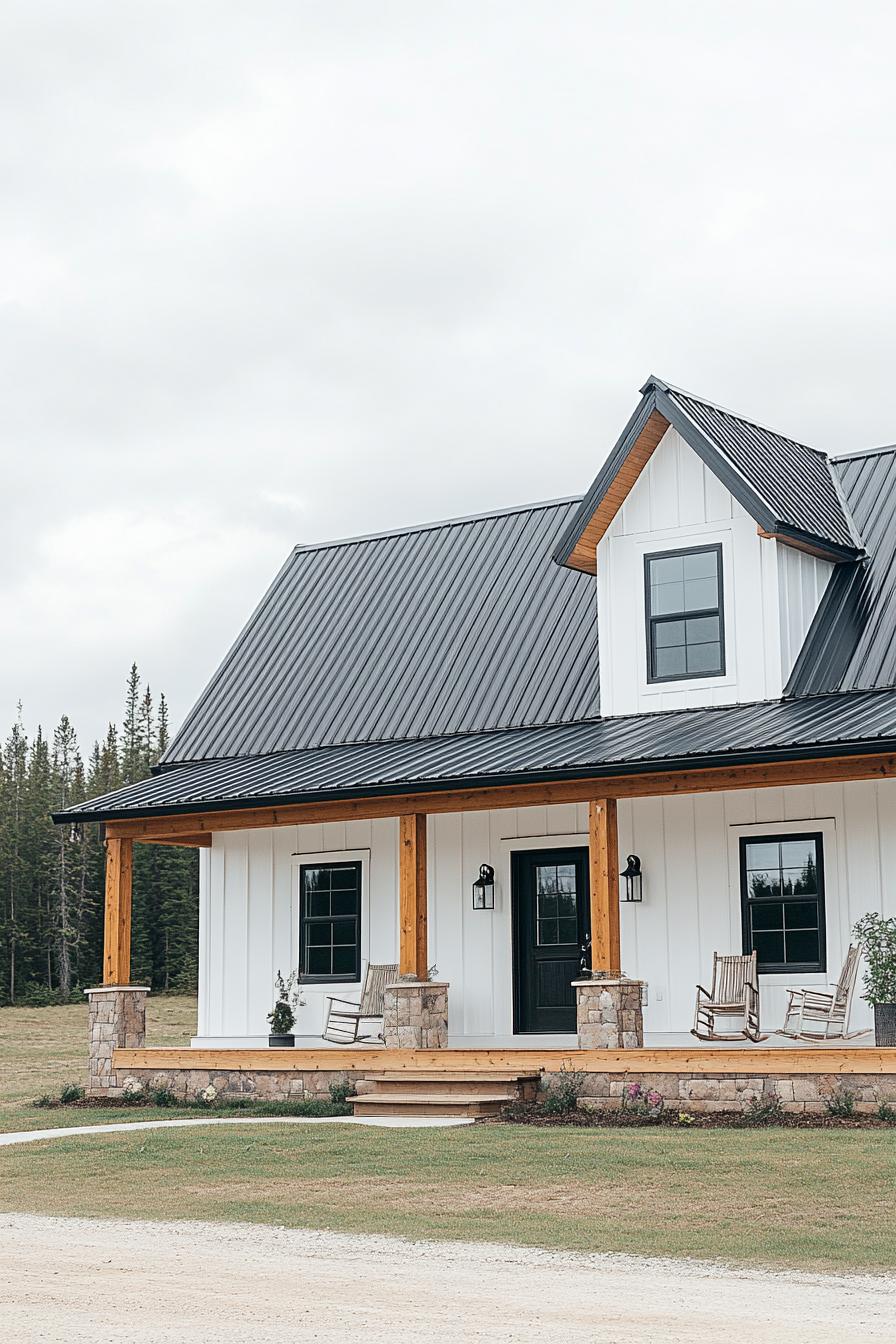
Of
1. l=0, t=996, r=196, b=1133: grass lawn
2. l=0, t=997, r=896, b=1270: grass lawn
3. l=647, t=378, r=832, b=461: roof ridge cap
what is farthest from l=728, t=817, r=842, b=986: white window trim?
l=0, t=996, r=196, b=1133: grass lawn

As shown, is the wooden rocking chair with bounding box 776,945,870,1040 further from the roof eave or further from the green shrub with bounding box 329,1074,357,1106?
the green shrub with bounding box 329,1074,357,1106

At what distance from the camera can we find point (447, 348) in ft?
95.8

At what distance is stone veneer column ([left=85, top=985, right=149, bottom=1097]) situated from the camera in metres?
18.0

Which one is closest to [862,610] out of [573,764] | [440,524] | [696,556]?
A: [696,556]

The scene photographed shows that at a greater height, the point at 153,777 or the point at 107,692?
the point at 107,692

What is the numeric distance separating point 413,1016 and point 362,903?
3131mm

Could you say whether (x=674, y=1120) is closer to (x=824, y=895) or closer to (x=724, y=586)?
(x=824, y=895)

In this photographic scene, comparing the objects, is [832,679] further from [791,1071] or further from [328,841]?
[328,841]

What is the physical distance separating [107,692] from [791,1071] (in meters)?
74.4

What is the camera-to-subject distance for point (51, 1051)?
32.2 metres

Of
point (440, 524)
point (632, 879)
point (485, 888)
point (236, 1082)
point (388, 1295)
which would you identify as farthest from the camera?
point (440, 524)

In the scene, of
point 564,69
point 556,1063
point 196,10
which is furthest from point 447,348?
point 556,1063

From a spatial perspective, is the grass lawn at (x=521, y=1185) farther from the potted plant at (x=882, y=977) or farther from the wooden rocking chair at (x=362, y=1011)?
the wooden rocking chair at (x=362, y=1011)

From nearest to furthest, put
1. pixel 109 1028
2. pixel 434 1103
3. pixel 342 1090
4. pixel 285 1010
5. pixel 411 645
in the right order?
1. pixel 434 1103
2. pixel 342 1090
3. pixel 109 1028
4. pixel 285 1010
5. pixel 411 645
